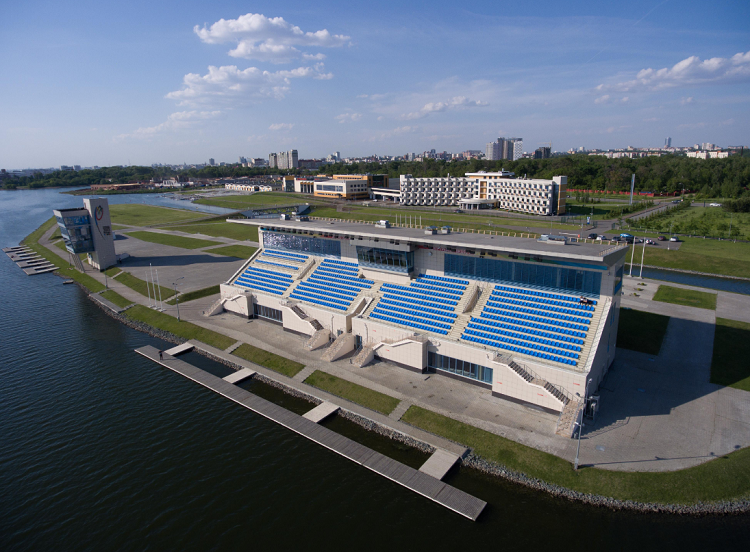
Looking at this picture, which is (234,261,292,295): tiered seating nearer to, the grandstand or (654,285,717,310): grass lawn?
the grandstand

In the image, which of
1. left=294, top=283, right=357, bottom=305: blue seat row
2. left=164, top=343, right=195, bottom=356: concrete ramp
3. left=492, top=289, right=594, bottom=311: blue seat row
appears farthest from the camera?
left=294, top=283, right=357, bottom=305: blue seat row

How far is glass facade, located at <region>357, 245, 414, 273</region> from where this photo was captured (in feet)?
156

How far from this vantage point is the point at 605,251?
38.1m

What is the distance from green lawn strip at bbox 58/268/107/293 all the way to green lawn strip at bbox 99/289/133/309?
3.81m

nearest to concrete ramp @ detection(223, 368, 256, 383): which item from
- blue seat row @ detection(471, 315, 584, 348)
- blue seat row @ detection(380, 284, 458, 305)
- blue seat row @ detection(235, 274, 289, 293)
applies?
blue seat row @ detection(235, 274, 289, 293)

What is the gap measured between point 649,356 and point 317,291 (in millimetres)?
37534

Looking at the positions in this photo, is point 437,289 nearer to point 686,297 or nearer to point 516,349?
point 516,349

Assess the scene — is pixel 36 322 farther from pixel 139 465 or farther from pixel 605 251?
pixel 605 251

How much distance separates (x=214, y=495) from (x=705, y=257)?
96.9m

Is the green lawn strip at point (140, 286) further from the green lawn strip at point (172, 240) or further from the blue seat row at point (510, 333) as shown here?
the blue seat row at point (510, 333)

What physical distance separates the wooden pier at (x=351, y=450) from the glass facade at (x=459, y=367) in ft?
40.3

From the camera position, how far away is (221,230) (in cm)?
13012

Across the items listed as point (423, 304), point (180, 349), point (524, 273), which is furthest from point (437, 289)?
point (180, 349)

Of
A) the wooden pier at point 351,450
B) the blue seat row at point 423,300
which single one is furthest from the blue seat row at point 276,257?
the wooden pier at point 351,450
